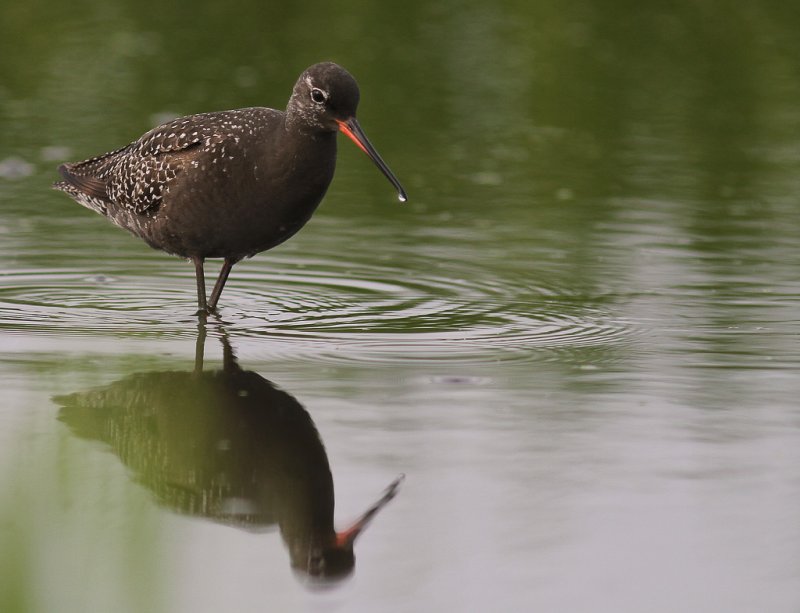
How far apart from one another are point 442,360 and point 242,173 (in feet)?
5.59

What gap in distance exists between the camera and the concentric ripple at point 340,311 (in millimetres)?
7543

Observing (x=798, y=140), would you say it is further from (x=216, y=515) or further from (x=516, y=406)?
(x=216, y=515)

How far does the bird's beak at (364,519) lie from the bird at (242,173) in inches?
111

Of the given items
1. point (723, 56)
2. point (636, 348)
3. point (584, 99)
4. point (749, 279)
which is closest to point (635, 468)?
point (636, 348)

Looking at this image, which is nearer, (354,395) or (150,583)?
(150,583)

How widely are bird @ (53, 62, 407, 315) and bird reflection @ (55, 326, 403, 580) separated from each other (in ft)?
3.99

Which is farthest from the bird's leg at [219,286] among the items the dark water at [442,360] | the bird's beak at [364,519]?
the bird's beak at [364,519]

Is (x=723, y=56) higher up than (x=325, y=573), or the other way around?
(x=723, y=56)

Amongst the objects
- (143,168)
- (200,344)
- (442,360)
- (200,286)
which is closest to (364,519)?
(442,360)

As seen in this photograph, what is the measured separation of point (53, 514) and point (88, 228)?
563 cm

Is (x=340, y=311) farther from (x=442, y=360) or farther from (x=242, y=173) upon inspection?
(x=442, y=360)

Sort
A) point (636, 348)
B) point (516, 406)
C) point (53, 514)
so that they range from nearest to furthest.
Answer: point (53, 514)
point (516, 406)
point (636, 348)

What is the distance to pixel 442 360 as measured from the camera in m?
7.20

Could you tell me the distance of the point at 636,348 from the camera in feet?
24.6
